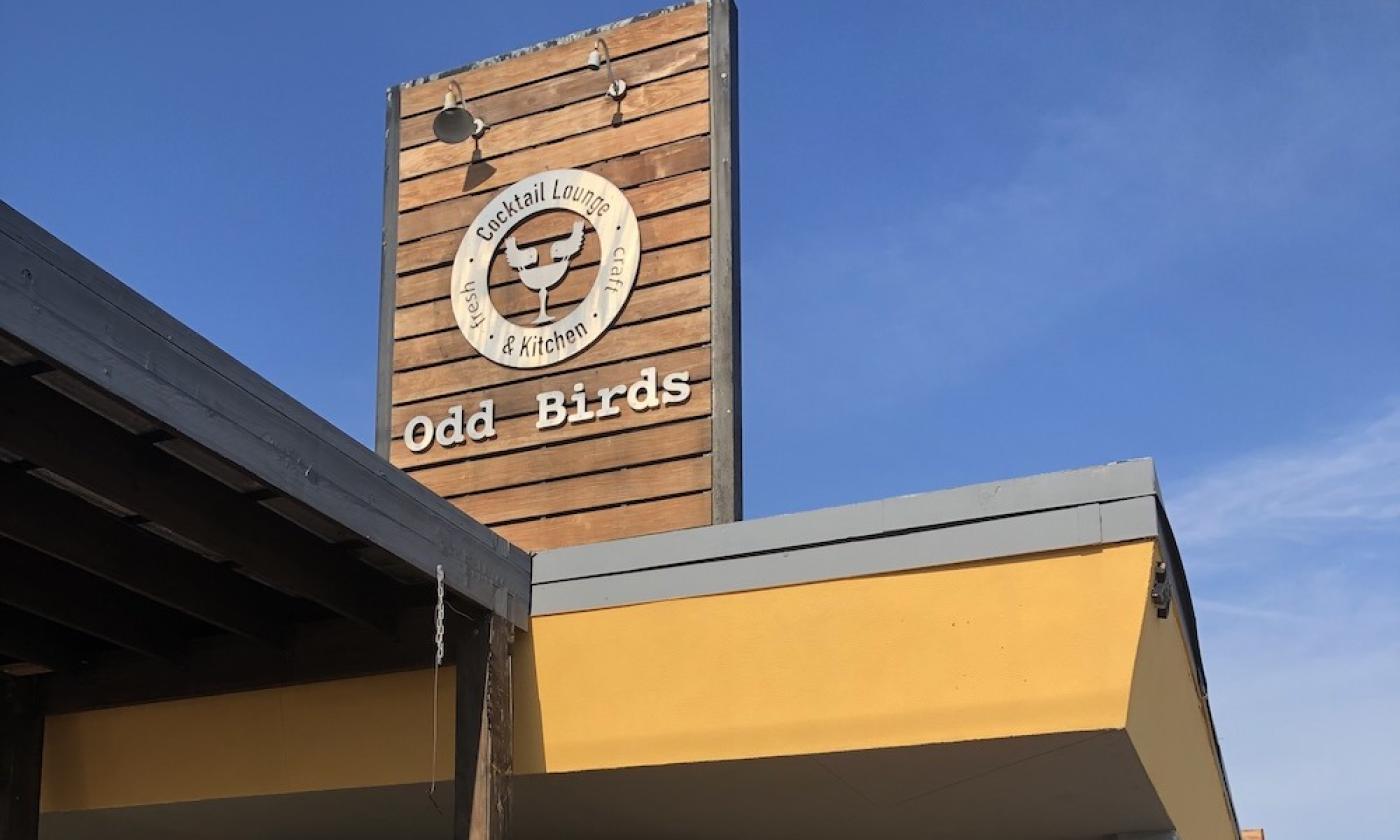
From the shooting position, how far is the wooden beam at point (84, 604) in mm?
6758

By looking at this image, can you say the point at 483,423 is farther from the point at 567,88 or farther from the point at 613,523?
the point at 567,88

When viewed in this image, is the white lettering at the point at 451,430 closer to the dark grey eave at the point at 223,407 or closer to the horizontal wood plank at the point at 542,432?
the horizontal wood plank at the point at 542,432

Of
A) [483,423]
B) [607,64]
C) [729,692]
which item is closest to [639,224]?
[607,64]

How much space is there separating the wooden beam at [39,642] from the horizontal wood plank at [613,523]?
2256 millimetres

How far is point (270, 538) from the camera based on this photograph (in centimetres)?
641

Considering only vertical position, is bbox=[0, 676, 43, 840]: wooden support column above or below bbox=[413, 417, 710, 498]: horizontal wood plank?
below

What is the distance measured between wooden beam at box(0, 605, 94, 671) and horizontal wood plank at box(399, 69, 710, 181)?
3.67 m

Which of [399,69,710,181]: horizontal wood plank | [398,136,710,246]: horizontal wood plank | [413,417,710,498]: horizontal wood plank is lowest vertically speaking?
[413,417,710,498]: horizontal wood plank

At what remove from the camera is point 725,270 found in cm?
888

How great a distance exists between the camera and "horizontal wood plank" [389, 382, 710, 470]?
8.77 m

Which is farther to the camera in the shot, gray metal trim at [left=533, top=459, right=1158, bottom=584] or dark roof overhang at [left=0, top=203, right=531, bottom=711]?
gray metal trim at [left=533, top=459, right=1158, bottom=584]

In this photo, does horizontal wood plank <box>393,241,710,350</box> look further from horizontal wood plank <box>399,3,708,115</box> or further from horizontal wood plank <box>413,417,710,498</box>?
horizontal wood plank <box>399,3,708,115</box>

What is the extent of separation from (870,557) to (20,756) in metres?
4.09

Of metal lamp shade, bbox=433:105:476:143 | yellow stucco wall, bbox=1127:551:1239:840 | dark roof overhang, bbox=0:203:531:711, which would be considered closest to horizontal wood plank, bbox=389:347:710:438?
metal lamp shade, bbox=433:105:476:143
